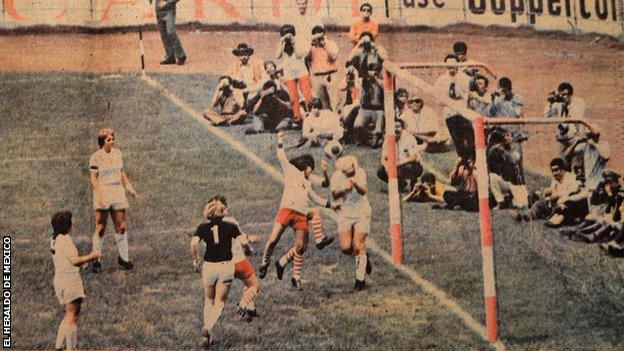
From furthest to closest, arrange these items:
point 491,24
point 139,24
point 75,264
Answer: point 491,24 → point 139,24 → point 75,264

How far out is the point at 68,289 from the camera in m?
5.42

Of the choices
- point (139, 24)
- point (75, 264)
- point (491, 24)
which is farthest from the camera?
point (491, 24)

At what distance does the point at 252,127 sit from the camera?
239 inches

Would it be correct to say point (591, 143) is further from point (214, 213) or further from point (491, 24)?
point (214, 213)

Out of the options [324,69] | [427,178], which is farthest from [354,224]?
[324,69]

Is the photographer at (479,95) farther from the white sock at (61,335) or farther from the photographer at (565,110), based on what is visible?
the white sock at (61,335)

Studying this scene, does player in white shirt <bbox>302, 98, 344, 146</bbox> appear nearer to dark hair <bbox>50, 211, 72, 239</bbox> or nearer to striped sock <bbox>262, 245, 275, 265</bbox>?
striped sock <bbox>262, 245, 275, 265</bbox>

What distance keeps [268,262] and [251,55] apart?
132 centimetres

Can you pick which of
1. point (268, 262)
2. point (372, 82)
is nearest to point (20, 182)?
point (268, 262)

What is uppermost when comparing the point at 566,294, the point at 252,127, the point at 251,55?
the point at 251,55

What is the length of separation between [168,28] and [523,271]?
2547 millimetres

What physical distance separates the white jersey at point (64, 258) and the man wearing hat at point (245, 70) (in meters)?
1.38

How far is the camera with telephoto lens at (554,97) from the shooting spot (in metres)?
6.00

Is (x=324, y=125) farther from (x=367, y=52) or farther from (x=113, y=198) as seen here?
(x=113, y=198)
